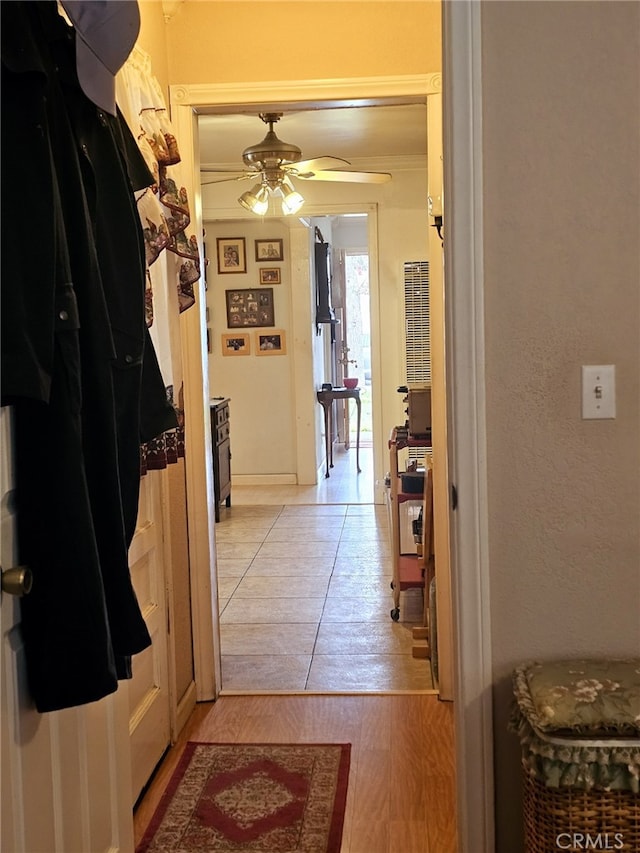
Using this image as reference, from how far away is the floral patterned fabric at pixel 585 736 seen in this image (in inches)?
57.0

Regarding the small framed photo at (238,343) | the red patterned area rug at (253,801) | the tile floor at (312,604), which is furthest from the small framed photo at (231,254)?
the red patterned area rug at (253,801)

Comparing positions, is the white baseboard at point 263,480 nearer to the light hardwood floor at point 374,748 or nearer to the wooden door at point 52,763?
the light hardwood floor at point 374,748

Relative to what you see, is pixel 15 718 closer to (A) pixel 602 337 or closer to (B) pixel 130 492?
(B) pixel 130 492

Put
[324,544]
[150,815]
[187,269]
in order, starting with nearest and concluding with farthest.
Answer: [150,815], [187,269], [324,544]

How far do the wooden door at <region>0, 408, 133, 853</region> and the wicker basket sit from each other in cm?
87

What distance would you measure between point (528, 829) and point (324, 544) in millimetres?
3859

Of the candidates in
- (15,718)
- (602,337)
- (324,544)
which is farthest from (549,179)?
(324,544)

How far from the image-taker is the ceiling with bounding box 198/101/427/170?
502 cm

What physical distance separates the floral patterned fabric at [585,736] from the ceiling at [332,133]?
371cm

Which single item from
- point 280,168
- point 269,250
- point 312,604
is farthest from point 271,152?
point 269,250

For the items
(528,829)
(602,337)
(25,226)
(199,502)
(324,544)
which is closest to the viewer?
(25,226)

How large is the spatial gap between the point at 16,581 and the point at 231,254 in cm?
639

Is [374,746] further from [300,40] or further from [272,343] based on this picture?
[272,343]

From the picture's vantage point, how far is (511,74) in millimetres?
1660
